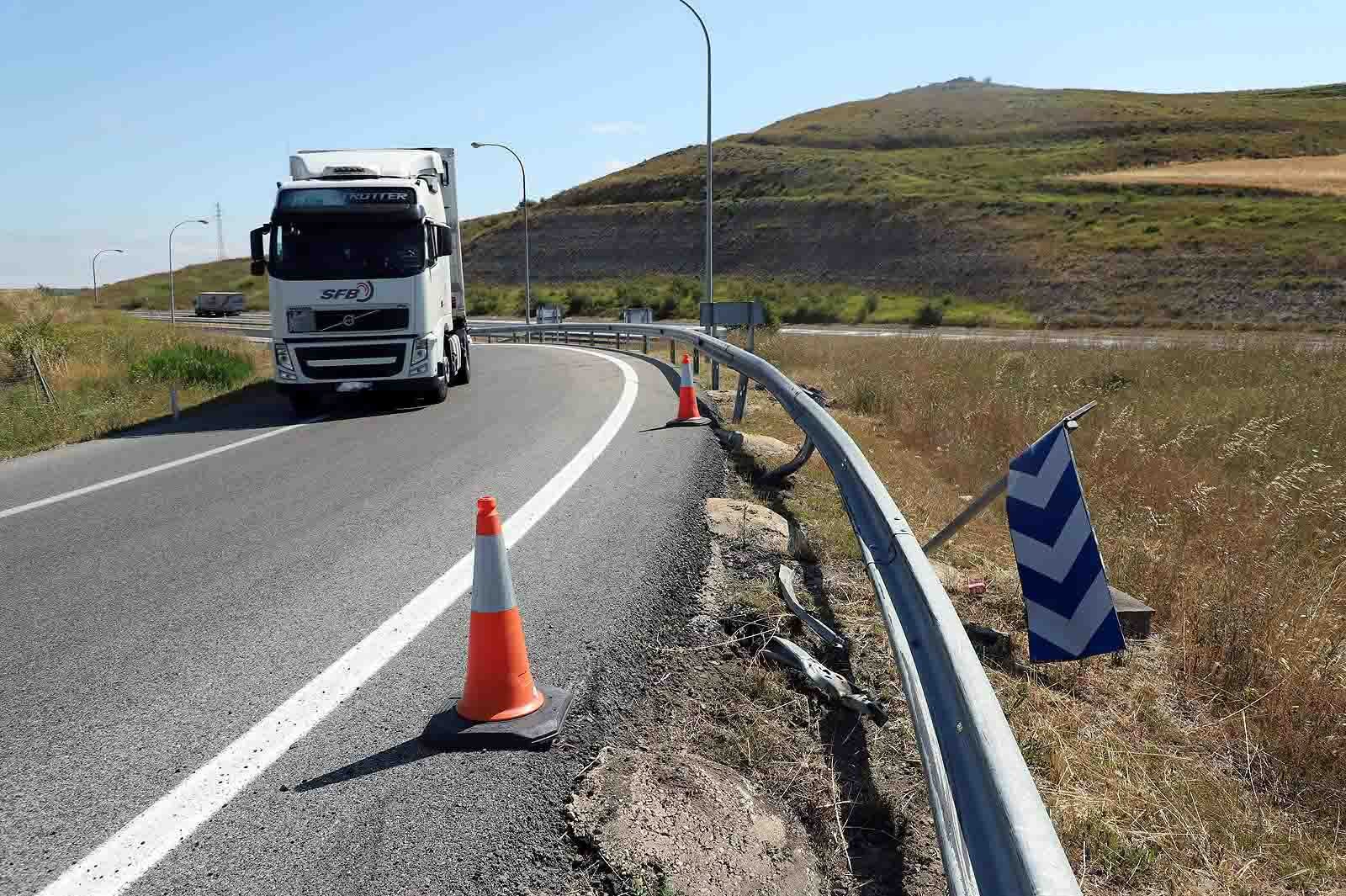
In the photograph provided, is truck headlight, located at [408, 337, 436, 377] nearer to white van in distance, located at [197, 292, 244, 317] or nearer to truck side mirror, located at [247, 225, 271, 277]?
truck side mirror, located at [247, 225, 271, 277]

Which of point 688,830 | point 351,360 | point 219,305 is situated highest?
point 219,305

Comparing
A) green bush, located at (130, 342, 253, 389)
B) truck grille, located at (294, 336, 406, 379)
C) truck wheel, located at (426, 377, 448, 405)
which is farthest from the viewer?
green bush, located at (130, 342, 253, 389)

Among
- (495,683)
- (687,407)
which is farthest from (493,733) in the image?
(687,407)

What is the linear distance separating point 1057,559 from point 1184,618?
106 centimetres

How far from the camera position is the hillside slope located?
160ft

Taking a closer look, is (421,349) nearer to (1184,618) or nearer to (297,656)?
(297,656)

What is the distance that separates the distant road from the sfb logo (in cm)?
1326

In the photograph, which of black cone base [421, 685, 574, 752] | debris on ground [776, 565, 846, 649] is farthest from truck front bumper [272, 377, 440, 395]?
black cone base [421, 685, 574, 752]

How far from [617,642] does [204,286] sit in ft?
398

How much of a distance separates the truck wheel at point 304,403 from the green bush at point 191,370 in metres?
4.93

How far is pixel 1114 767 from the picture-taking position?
3693mm

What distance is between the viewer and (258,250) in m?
13.2

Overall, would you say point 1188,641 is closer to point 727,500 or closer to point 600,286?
point 727,500

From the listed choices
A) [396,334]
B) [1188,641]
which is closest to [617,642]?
[1188,641]
